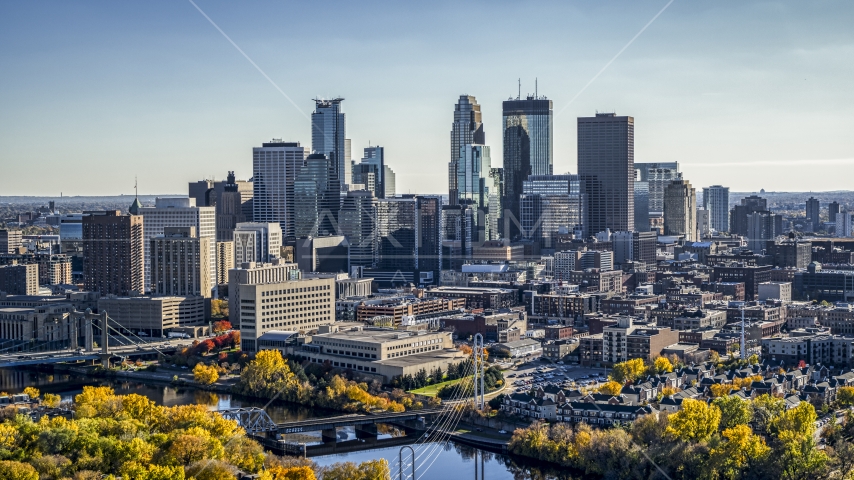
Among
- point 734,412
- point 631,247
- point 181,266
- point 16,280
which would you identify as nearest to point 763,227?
point 631,247

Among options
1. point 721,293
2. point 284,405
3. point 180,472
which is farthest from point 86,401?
point 721,293

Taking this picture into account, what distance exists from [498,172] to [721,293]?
24.8 m

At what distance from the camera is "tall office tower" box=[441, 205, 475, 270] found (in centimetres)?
4681

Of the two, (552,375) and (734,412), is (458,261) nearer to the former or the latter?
(552,375)

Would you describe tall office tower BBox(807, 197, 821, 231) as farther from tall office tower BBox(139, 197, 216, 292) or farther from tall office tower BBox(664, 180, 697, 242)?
tall office tower BBox(139, 197, 216, 292)

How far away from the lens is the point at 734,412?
54.6ft

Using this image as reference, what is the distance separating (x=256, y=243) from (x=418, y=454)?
2408 cm

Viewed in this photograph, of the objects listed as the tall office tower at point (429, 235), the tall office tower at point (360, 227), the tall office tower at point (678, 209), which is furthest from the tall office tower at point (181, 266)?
the tall office tower at point (678, 209)

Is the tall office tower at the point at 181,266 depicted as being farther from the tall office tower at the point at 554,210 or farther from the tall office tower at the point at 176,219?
the tall office tower at the point at 554,210

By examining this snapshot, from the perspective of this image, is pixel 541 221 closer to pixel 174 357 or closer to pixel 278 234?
pixel 278 234

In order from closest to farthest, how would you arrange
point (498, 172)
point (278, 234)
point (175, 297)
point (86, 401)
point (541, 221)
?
1. point (86, 401)
2. point (175, 297)
3. point (278, 234)
4. point (541, 221)
5. point (498, 172)

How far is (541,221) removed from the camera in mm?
52719

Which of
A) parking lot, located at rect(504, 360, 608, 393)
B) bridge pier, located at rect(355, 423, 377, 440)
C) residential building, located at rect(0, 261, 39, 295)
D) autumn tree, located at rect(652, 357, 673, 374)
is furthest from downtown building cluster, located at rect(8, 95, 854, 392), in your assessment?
bridge pier, located at rect(355, 423, 377, 440)

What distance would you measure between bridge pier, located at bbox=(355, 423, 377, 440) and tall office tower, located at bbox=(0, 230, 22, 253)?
29569mm
